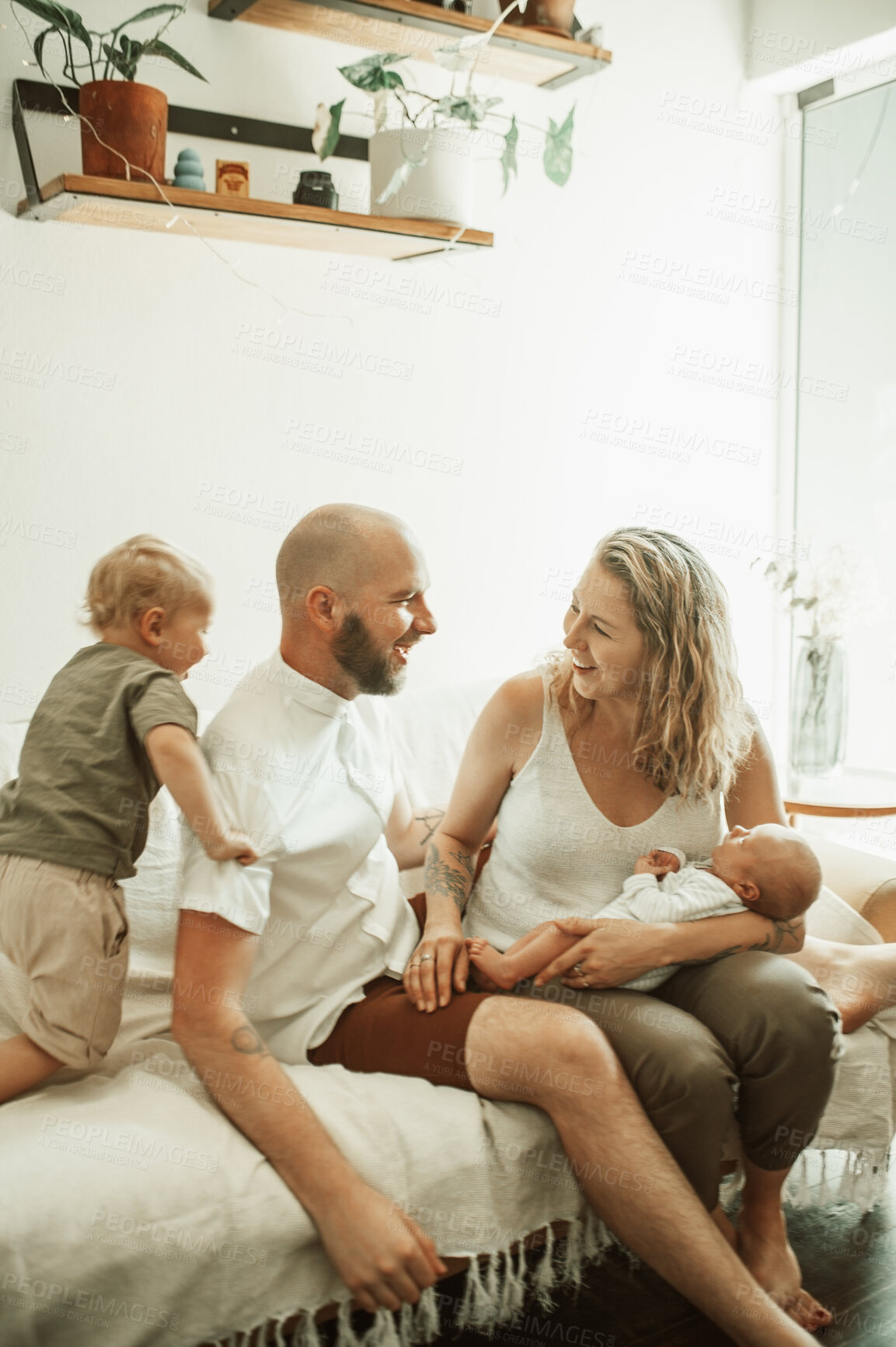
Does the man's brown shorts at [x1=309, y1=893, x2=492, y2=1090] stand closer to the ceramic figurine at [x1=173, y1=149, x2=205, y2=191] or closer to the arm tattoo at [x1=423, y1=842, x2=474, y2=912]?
the arm tattoo at [x1=423, y1=842, x2=474, y2=912]

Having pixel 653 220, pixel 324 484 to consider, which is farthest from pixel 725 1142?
pixel 653 220

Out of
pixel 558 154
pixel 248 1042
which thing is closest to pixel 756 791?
pixel 248 1042

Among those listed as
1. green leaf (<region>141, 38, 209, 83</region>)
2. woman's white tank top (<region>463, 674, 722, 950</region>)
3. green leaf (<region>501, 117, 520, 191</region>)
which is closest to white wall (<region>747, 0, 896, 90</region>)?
green leaf (<region>501, 117, 520, 191</region>)

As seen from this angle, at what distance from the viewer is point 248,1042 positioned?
1449 millimetres

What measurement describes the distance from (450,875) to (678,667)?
475 mm

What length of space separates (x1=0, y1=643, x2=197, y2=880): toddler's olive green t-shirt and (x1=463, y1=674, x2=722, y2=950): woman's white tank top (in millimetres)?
561

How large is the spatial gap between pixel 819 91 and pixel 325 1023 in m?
2.79

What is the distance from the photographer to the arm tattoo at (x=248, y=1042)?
1441 millimetres

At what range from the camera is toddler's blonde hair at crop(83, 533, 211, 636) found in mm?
1571

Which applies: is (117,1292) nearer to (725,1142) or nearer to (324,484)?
(725,1142)

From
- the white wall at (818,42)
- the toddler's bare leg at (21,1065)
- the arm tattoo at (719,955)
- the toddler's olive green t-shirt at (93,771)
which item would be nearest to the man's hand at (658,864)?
the arm tattoo at (719,955)

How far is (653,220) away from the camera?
2986mm

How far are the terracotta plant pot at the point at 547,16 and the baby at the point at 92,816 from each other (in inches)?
57.6

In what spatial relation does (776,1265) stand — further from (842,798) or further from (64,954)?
(842,798)
